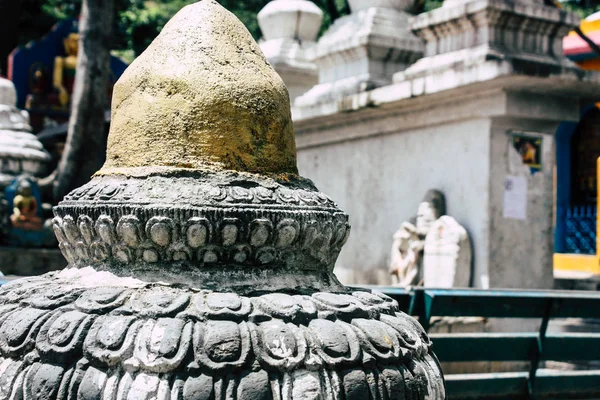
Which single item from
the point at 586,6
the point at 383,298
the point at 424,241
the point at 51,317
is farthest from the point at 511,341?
the point at 586,6

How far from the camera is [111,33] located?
9.77 meters

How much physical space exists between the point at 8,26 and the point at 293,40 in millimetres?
10287

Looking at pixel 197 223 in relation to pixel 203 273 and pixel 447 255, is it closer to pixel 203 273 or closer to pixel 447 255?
pixel 203 273

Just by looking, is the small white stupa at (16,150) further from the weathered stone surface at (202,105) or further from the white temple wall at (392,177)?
the weathered stone surface at (202,105)

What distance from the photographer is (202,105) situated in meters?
2.28

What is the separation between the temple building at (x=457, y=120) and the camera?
5.82 meters

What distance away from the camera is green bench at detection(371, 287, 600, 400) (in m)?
4.35

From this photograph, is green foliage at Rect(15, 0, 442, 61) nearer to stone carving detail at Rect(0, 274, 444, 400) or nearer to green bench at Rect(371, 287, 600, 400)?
green bench at Rect(371, 287, 600, 400)

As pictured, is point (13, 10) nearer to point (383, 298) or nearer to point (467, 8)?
point (467, 8)

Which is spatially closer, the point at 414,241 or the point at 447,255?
the point at 447,255

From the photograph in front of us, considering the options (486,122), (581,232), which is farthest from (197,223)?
(581,232)

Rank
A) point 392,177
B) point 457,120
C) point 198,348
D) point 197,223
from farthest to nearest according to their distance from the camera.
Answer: point 392,177
point 457,120
point 197,223
point 198,348

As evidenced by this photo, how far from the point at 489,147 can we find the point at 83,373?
442cm

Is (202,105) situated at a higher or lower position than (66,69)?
lower
